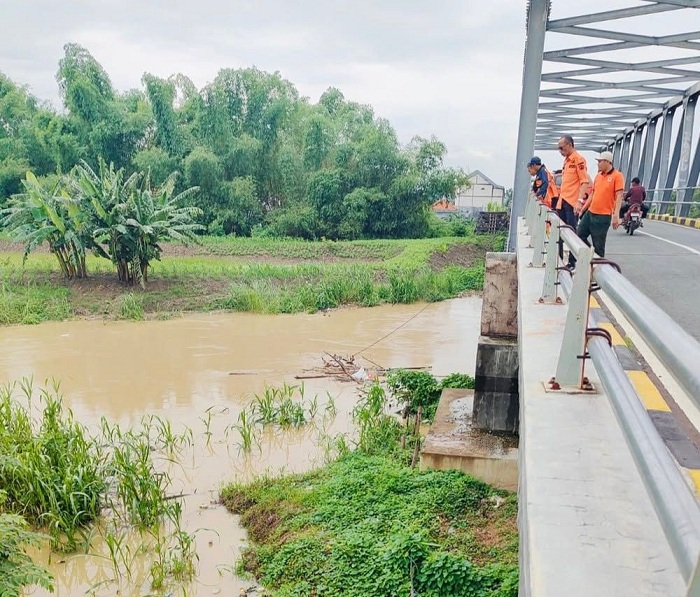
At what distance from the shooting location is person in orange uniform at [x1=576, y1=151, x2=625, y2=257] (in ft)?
22.0

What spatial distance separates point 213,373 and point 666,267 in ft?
24.0

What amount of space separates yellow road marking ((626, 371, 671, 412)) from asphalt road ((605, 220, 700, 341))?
1.54 meters

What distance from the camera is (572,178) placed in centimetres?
758

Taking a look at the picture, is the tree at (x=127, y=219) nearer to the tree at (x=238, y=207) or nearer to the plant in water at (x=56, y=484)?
the plant in water at (x=56, y=484)

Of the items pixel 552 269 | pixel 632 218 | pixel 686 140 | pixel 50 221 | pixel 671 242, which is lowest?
pixel 50 221

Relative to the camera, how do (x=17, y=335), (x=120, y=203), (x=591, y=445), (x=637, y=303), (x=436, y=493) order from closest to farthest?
(x=637, y=303)
(x=591, y=445)
(x=436, y=493)
(x=17, y=335)
(x=120, y=203)

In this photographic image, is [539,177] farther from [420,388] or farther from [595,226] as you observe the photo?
[420,388]

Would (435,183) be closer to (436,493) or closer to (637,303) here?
(436,493)

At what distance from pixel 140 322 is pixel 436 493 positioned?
1104 centimetres

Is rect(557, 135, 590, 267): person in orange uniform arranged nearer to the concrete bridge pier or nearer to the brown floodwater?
the concrete bridge pier

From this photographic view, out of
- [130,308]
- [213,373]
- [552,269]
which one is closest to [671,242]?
[552,269]

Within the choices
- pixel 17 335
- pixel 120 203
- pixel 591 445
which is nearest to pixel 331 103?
pixel 120 203

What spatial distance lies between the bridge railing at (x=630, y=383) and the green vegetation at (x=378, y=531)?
189 cm

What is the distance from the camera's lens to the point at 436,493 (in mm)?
5043
